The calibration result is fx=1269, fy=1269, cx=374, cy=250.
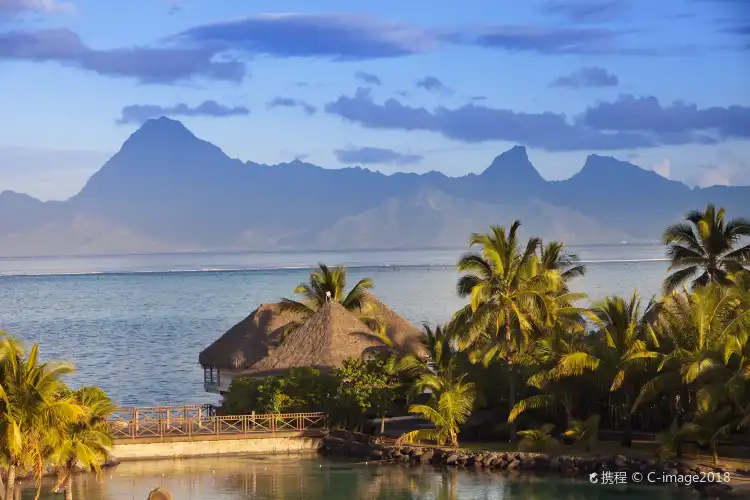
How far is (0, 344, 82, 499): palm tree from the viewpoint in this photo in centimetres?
2411

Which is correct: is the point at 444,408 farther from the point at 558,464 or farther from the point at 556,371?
the point at 558,464

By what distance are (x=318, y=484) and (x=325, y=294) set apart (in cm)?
1480

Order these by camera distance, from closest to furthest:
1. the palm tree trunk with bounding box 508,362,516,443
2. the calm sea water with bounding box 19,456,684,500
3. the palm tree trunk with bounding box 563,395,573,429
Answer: the calm sea water with bounding box 19,456,684,500 < the palm tree trunk with bounding box 563,395,573,429 < the palm tree trunk with bounding box 508,362,516,443

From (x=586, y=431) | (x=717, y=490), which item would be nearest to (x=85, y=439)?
(x=586, y=431)

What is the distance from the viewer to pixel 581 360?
34031mm

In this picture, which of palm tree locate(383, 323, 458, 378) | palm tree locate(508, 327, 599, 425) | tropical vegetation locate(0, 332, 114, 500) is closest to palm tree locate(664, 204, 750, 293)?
palm tree locate(508, 327, 599, 425)

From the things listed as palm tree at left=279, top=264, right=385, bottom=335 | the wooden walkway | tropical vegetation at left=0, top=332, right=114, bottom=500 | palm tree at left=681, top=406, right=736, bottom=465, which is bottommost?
the wooden walkway

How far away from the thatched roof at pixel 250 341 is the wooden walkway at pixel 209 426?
5524 mm

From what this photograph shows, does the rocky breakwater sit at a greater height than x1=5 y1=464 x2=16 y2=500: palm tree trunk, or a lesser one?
lesser

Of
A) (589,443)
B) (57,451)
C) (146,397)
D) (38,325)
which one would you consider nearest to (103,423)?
(57,451)

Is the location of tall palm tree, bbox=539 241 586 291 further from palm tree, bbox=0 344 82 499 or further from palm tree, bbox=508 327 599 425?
palm tree, bbox=0 344 82 499

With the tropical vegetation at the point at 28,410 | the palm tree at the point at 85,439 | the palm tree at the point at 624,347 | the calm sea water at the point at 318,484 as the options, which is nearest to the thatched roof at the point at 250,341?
the calm sea water at the point at 318,484

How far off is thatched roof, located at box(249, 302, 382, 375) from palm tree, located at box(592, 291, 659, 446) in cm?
956

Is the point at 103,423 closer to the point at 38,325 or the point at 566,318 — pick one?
the point at 566,318
